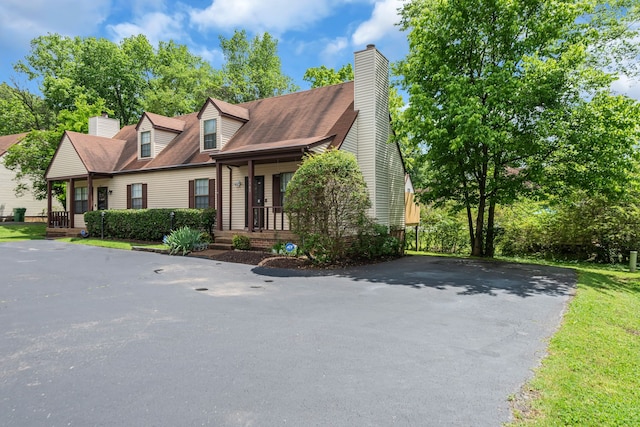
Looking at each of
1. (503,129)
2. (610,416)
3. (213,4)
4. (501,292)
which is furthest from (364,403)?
(213,4)

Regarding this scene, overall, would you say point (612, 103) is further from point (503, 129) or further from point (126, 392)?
point (126, 392)

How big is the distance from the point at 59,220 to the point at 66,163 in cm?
355

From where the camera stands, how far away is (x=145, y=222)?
1612cm

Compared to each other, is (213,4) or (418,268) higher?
(213,4)

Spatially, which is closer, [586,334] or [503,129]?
[586,334]

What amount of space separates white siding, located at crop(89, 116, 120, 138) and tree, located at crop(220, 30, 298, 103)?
1118 centimetres

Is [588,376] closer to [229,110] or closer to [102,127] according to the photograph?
[229,110]

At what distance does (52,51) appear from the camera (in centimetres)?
3247

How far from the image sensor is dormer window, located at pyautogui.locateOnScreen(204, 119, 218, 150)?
54.1ft

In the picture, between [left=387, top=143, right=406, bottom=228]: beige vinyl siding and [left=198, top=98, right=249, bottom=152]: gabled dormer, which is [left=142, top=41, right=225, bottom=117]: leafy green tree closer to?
[left=198, top=98, right=249, bottom=152]: gabled dormer

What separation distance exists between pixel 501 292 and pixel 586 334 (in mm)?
2548

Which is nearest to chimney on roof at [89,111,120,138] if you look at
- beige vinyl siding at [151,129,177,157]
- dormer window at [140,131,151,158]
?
dormer window at [140,131,151,158]

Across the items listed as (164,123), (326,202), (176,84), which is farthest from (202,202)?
(176,84)

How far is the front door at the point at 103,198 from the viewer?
20.0m
